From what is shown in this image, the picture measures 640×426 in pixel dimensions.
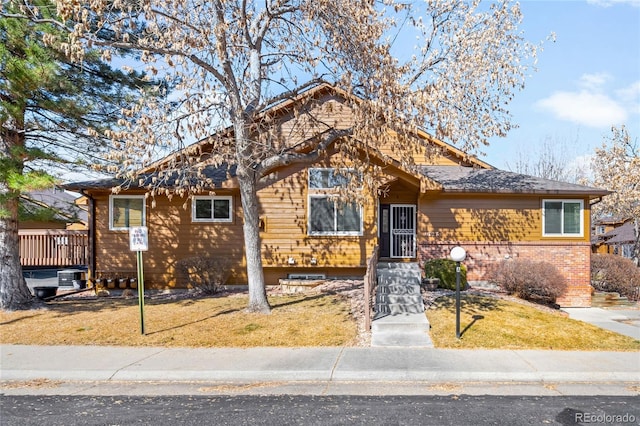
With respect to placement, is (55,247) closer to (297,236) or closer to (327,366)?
(297,236)

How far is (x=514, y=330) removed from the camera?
28.6 ft

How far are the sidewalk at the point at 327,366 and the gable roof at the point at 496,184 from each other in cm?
695

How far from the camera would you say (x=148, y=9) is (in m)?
8.03

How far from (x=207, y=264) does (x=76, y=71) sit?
6.65 meters

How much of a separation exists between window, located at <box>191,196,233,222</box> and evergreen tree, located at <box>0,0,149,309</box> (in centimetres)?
324

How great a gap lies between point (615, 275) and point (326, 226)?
1076 centimetres

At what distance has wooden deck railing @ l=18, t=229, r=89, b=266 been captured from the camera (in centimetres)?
1589

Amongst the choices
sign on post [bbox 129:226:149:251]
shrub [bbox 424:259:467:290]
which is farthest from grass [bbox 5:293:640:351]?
sign on post [bbox 129:226:149:251]

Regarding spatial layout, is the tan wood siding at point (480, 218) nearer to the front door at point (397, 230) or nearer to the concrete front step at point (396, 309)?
the front door at point (397, 230)

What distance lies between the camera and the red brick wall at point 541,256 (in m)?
13.9

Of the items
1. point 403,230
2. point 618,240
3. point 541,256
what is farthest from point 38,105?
point 618,240

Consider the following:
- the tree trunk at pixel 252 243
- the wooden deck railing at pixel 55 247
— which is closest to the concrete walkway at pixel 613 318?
the tree trunk at pixel 252 243

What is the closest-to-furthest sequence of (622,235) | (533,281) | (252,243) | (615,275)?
(252,243) → (533,281) → (615,275) → (622,235)

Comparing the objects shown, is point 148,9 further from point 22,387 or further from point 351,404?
point 351,404
